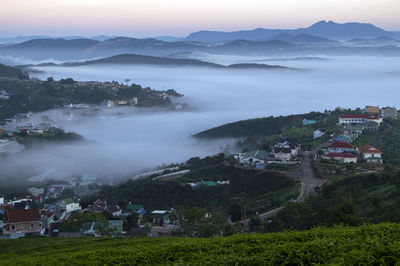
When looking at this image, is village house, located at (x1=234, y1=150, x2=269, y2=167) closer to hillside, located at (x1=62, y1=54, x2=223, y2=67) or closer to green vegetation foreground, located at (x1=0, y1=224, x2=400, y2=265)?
green vegetation foreground, located at (x1=0, y1=224, x2=400, y2=265)

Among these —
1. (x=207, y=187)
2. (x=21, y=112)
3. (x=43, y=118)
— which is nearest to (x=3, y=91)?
(x=21, y=112)

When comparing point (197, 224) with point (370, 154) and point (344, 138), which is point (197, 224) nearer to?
point (370, 154)

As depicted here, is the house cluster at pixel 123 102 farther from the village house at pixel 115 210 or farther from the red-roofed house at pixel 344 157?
the village house at pixel 115 210

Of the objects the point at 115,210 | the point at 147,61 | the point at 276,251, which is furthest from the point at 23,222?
the point at 147,61

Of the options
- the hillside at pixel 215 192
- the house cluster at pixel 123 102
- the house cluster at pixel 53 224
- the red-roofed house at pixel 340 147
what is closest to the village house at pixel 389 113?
the red-roofed house at pixel 340 147

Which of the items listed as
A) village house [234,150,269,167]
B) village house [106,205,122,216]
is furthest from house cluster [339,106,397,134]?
village house [106,205,122,216]

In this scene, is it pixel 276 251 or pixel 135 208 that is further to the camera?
pixel 135 208

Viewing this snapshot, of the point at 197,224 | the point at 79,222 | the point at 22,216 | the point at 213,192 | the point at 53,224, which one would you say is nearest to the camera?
the point at 197,224

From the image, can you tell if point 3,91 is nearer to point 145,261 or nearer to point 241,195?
point 241,195
